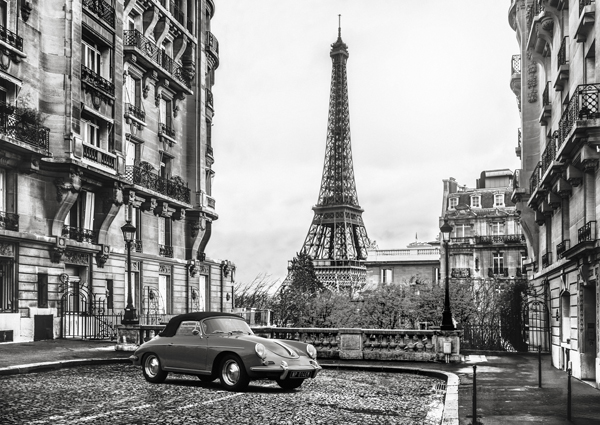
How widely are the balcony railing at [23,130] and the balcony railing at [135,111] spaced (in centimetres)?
830

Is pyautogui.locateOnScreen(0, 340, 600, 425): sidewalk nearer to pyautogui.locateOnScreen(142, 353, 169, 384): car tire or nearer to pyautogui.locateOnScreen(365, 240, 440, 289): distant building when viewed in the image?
pyautogui.locateOnScreen(142, 353, 169, 384): car tire

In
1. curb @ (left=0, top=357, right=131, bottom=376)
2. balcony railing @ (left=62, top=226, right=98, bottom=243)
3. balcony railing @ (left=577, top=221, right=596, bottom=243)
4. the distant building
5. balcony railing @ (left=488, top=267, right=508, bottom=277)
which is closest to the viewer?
balcony railing @ (left=577, top=221, right=596, bottom=243)

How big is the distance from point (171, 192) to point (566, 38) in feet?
82.5

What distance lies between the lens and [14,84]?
29.2 metres

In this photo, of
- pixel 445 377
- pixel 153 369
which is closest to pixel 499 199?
pixel 445 377

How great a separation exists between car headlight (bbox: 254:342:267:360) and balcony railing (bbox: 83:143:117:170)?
67.4 ft

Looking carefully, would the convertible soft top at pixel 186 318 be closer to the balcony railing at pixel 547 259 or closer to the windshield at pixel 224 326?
the windshield at pixel 224 326

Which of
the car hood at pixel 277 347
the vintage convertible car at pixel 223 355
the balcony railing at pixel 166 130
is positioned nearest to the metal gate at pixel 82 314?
the balcony railing at pixel 166 130

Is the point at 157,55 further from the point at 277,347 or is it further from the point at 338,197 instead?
the point at 338,197

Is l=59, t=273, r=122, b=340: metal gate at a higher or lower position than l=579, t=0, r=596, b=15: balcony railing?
lower

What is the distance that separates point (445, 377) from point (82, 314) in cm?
1752

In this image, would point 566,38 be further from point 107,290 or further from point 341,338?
point 107,290

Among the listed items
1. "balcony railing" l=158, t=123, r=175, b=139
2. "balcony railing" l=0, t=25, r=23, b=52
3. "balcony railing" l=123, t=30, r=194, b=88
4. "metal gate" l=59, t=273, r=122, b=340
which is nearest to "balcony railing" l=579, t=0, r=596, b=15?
"balcony railing" l=0, t=25, r=23, b=52

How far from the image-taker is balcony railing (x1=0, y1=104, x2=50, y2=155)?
2823cm
